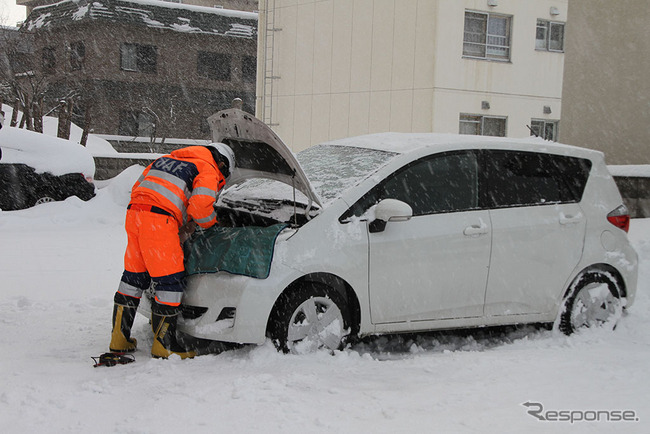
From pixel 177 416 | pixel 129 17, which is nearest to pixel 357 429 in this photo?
pixel 177 416

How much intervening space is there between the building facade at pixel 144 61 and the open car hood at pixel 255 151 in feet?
93.9

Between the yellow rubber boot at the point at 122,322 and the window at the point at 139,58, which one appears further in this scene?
the window at the point at 139,58

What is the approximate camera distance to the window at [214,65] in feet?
119

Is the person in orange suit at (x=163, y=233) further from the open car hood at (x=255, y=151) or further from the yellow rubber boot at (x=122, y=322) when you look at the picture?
the open car hood at (x=255, y=151)

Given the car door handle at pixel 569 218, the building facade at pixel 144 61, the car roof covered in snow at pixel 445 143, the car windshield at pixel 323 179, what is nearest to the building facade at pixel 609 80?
the car roof covered in snow at pixel 445 143

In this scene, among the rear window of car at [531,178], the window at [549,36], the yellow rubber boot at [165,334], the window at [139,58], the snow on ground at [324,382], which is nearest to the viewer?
the snow on ground at [324,382]

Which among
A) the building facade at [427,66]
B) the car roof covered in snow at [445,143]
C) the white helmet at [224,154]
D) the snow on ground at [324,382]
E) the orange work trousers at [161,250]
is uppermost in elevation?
the building facade at [427,66]

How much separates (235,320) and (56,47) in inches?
1330

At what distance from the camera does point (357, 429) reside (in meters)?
3.99

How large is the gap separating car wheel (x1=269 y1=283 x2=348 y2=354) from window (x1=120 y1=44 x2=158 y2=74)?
31.6 m

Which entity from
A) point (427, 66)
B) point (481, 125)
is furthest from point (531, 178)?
point (481, 125)

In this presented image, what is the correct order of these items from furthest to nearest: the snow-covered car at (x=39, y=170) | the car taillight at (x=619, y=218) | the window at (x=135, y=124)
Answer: the window at (x=135, y=124) → the snow-covered car at (x=39, y=170) → the car taillight at (x=619, y=218)

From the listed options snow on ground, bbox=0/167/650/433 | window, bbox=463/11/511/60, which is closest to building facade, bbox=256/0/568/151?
window, bbox=463/11/511/60

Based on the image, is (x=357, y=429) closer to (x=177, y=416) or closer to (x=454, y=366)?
(x=177, y=416)
